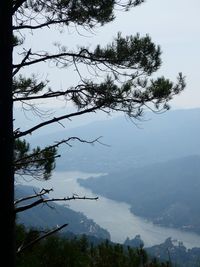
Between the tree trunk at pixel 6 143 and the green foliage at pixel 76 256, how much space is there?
1319 mm

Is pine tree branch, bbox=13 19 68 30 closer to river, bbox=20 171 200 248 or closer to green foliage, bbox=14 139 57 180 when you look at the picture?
green foliage, bbox=14 139 57 180

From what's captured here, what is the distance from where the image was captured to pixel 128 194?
525ft

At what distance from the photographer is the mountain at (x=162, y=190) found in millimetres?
122812

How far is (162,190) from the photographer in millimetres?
166750

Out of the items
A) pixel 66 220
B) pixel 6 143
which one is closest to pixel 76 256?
pixel 6 143

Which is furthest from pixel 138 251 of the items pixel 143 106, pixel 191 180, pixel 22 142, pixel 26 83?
pixel 191 180

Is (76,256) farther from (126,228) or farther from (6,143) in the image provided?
(126,228)

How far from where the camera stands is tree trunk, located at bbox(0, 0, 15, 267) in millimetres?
3834

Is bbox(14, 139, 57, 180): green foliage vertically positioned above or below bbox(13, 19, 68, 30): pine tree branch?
below

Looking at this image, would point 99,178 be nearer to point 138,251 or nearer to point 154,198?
point 154,198

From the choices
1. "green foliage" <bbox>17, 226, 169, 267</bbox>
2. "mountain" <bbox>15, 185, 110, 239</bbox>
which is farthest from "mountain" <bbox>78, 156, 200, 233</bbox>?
"green foliage" <bbox>17, 226, 169, 267</bbox>

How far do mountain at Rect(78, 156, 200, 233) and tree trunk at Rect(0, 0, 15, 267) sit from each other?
10879 cm

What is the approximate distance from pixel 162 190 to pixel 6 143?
166456 mm

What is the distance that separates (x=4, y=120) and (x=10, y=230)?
1.04 meters
